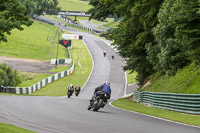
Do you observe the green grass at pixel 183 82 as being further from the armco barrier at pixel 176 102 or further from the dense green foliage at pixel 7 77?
the dense green foliage at pixel 7 77

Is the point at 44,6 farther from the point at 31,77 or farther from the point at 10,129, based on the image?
the point at 10,129

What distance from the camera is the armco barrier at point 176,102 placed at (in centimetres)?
1838

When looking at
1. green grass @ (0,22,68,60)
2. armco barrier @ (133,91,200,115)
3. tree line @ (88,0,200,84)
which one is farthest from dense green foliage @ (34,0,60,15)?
armco barrier @ (133,91,200,115)

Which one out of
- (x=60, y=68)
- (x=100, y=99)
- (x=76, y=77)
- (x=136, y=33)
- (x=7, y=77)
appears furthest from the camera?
(x=60, y=68)

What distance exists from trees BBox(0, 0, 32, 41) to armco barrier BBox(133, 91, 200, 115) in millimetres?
10140

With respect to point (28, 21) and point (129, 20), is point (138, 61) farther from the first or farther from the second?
point (28, 21)

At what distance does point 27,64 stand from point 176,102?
5597 centimetres

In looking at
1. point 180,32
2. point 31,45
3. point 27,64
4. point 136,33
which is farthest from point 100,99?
point 31,45

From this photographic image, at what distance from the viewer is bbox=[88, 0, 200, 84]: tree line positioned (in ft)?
65.3

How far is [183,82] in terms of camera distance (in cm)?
2398

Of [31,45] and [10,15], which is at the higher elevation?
[10,15]

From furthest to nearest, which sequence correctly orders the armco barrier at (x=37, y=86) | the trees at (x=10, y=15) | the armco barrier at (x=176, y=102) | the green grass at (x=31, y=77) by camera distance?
the green grass at (x=31, y=77) < the armco barrier at (x=37, y=86) < the trees at (x=10, y=15) < the armco barrier at (x=176, y=102)

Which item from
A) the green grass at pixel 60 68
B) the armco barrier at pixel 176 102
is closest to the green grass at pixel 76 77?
the green grass at pixel 60 68

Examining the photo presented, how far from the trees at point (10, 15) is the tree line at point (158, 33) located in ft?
26.4
